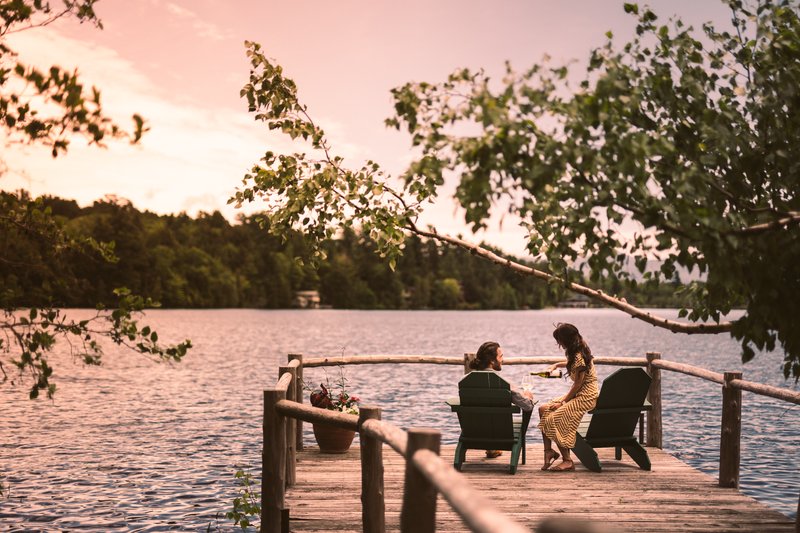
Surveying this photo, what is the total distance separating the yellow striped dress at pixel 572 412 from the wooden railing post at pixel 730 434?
1.32 meters

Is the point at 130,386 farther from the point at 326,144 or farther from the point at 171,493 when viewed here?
the point at 326,144

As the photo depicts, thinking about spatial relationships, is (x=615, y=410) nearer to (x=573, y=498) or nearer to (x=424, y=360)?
(x=573, y=498)

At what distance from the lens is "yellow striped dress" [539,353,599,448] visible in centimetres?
889

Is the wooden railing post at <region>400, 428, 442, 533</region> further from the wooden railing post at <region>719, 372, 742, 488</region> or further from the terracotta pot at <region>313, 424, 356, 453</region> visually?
the terracotta pot at <region>313, 424, 356, 453</region>

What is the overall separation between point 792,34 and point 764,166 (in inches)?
32.2

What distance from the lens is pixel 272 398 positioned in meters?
7.17

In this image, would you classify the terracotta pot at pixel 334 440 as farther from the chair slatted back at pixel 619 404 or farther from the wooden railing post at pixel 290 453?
the chair slatted back at pixel 619 404

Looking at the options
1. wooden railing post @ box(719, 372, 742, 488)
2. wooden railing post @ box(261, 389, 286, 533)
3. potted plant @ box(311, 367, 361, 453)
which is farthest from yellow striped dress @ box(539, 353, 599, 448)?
wooden railing post @ box(261, 389, 286, 533)

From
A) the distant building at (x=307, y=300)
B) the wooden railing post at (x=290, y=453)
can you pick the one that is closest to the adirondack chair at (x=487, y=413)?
the wooden railing post at (x=290, y=453)

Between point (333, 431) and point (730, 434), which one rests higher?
point (730, 434)

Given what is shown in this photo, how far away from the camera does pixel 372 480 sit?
5.50 metres

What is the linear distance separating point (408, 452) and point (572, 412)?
17.1 ft

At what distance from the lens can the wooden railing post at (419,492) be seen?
3.97 metres

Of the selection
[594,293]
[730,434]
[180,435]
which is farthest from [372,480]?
[180,435]
